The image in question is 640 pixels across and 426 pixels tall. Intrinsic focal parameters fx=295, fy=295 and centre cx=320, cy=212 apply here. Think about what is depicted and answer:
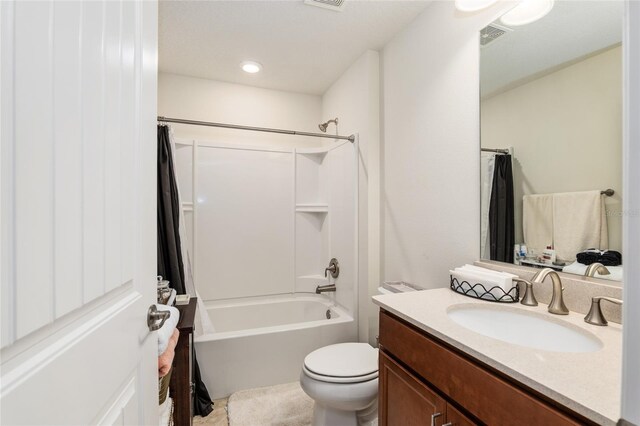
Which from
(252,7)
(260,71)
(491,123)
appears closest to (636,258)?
(491,123)

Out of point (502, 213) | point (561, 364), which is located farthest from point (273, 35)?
point (561, 364)

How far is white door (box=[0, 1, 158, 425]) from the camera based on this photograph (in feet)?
1.24

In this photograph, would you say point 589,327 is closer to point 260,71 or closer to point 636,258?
point 636,258

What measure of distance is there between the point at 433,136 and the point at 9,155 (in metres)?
1.72

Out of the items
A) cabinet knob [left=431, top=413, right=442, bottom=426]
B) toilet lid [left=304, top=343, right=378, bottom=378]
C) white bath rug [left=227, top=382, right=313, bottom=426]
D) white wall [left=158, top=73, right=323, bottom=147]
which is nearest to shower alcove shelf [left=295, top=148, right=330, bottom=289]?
white wall [left=158, top=73, right=323, bottom=147]

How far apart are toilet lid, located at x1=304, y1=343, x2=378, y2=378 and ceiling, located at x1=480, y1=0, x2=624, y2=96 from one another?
4.85 ft

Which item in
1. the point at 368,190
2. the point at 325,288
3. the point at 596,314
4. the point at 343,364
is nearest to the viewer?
the point at 596,314

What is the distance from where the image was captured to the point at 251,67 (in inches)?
99.0

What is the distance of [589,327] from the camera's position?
2.99ft

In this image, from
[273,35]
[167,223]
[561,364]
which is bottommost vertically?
[561,364]

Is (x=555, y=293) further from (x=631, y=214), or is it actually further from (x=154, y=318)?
(x=154, y=318)

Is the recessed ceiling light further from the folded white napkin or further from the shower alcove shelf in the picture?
the folded white napkin

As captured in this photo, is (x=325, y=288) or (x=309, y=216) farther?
(x=309, y=216)

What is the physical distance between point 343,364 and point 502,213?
1.09 metres
